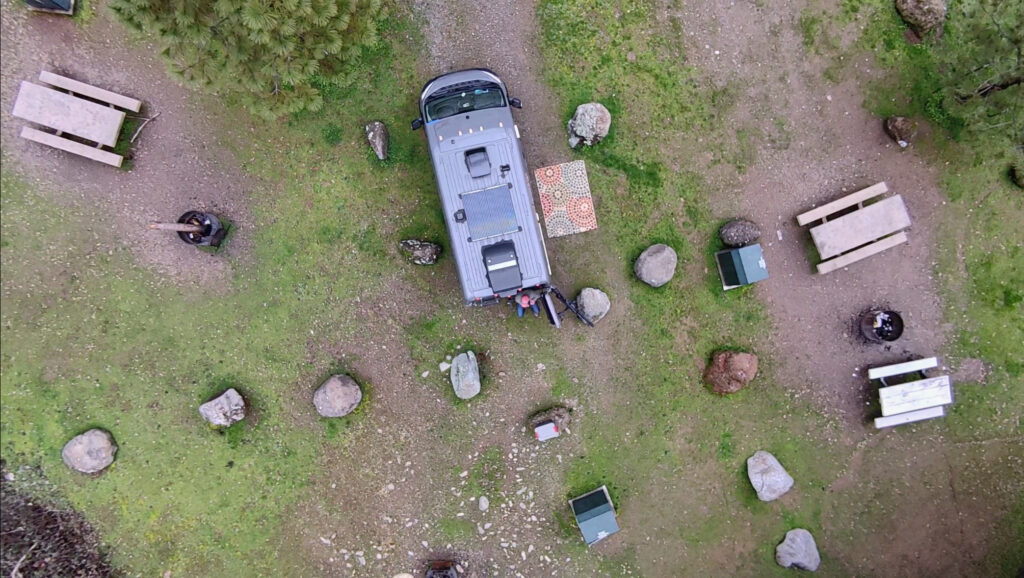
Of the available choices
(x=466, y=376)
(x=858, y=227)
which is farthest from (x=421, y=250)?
(x=858, y=227)

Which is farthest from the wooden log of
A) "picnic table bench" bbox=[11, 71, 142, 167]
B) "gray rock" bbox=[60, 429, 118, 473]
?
"gray rock" bbox=[60, 429, 118, 473]

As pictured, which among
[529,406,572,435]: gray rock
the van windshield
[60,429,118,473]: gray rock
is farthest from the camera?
[529,406,572,435]: gray rock

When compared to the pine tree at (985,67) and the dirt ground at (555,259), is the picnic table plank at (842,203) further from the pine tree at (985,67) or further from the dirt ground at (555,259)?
the pine tree at (985,67)

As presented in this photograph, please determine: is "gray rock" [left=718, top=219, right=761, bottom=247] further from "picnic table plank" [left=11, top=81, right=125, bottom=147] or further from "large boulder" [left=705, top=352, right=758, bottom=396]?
"picnic table plank" [left=11, top=81, right=125, bottom=147]

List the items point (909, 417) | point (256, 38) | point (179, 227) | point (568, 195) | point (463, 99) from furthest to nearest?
point (568, 195) → point (909, 417) → point (179, 227) → point (463, 99) → point (256, 38)

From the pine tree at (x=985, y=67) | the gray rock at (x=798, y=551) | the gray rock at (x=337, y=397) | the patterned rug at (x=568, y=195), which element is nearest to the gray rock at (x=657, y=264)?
the patterned rug at (x=568, y=195)

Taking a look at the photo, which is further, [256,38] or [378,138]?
[378,138]

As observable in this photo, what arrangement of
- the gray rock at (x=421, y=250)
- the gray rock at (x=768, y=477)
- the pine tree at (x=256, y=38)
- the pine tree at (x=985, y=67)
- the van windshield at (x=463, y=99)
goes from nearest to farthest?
1. the pine tree at (x=256, y=38)
2. the pine tree at (x=985, y=67)
3. the van windshield at (x=463, y=99)
4. the gray rock at (x=421, y=250)
5. the gray rock at (x=768, y=477)

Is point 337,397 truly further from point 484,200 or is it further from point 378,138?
point 378,138
